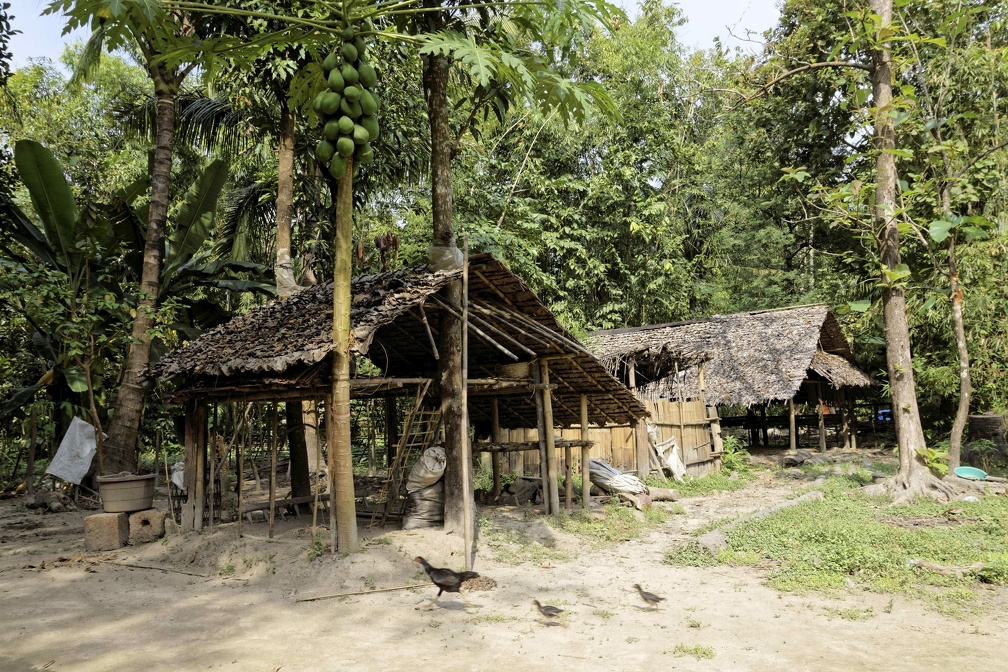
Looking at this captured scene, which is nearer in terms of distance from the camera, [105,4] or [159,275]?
[105,4]

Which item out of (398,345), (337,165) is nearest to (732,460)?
(398,345)

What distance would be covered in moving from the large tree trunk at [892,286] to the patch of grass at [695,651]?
780 centimetres

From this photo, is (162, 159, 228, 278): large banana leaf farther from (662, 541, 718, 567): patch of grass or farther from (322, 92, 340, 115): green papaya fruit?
(662, 541, 718, 567): patch of grass

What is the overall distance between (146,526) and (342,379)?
4.35 m

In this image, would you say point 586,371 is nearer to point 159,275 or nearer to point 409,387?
point 409,387

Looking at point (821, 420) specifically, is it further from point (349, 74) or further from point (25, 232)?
point (25, 232)

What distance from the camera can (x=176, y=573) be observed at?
8.43m

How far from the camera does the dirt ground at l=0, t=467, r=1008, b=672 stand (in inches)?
211

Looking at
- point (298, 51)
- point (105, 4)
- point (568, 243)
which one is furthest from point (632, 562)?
point (568, 243)

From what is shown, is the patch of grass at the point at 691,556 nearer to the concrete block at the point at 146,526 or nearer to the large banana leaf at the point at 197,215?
the concrete block at the point at 146,526

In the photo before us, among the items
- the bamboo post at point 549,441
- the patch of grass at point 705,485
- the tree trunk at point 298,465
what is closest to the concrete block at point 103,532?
the tree trunk at point 298,465

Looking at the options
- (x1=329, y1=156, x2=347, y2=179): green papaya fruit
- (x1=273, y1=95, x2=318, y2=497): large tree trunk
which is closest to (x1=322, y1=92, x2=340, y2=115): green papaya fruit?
(x1=329, y1=156, x2=347, y2=179): green papaya fruit

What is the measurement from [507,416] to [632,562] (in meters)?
5.46

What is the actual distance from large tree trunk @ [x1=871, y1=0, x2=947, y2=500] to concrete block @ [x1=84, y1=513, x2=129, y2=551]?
1181cm
